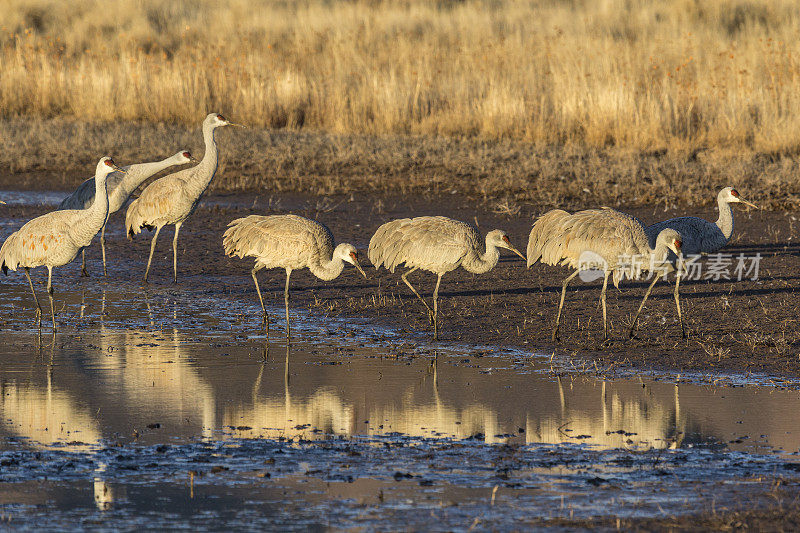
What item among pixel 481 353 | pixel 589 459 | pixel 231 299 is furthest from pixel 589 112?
pixel 589 459

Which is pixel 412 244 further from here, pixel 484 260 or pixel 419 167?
pixel 419 167

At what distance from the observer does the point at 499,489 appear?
5.80 meters

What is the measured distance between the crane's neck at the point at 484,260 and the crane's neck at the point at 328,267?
1.11m

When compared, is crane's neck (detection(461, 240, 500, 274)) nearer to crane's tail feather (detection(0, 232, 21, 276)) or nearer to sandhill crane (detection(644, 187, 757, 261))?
sandhill crane (detection(644, 187, 757, 261))

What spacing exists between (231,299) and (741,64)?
13.3 m

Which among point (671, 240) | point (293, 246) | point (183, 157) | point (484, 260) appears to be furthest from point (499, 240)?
point (183, 157)

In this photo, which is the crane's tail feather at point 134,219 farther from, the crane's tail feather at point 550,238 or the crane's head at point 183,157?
the crane's tail feather at point 550,238

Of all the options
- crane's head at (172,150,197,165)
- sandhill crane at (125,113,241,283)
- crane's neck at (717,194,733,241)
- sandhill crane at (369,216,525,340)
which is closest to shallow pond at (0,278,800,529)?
sandhill crane at (369,216,525,340)

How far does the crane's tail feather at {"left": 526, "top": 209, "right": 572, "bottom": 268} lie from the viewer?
33.5 ft

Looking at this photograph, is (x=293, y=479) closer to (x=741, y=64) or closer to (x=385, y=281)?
(x=385, y=281)

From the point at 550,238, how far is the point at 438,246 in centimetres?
100

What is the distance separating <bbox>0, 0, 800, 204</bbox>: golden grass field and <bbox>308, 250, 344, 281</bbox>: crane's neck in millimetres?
6941

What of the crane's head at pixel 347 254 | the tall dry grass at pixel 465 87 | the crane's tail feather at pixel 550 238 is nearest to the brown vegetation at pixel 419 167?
the tall dry grass at pixel 465 87

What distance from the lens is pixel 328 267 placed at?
10.4 metres
